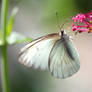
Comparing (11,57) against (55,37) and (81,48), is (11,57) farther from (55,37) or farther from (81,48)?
(55,37)

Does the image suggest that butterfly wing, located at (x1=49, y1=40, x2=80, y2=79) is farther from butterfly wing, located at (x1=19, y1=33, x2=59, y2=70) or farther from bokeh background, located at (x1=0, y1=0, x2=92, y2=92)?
bokeh background, located at (x1=0, y1=0, x2=92, y2=92)

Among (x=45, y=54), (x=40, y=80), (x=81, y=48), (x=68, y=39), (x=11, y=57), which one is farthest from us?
(x=81, y=48)

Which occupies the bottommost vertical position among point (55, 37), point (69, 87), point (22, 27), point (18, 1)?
point (69, 87)

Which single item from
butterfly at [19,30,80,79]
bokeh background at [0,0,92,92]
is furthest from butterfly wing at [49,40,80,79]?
bokeh background at [0,0,92,92]

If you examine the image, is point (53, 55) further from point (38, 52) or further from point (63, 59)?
point (38, 52)

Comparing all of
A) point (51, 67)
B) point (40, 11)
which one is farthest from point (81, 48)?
point (51, 67)

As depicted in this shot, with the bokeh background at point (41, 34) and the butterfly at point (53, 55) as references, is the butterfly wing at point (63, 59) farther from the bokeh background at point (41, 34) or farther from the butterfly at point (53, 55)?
the bokeh background at point (41, 34)
